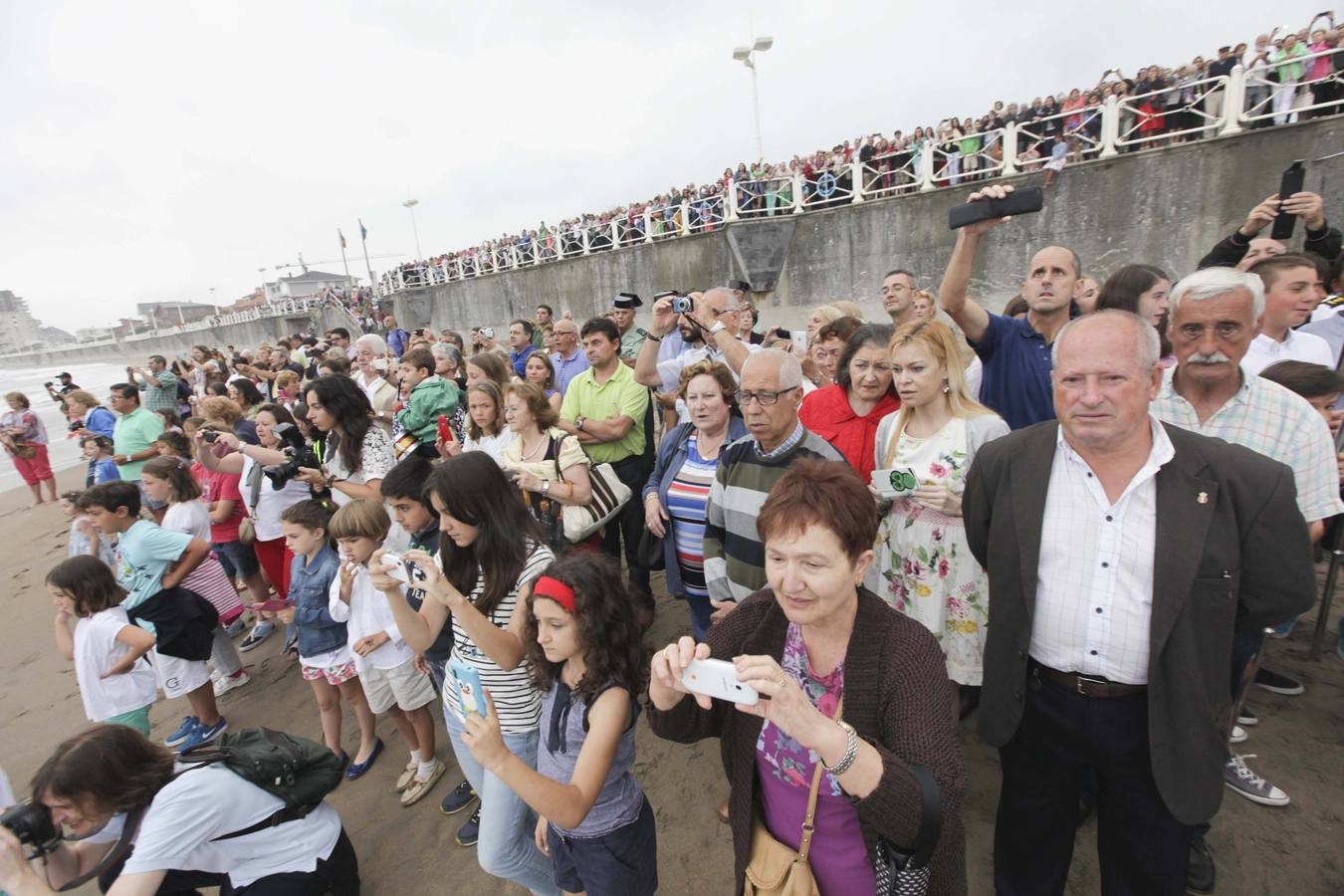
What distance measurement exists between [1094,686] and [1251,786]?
1.79 m

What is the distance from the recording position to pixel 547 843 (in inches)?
84.0

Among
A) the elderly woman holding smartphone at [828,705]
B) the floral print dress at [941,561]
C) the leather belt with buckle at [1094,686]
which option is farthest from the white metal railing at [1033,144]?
the elderly woman holding smartphone at [828,705]

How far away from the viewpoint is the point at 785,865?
5.15 feet

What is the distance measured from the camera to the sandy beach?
7.91 feet

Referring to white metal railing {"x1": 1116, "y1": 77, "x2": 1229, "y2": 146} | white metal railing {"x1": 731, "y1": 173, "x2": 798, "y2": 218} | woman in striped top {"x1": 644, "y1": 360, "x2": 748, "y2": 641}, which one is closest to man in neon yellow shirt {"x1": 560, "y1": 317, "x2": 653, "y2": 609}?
woman in striped top {"x1": 644, "y1": 360, "x2": 748, "y2": 641}

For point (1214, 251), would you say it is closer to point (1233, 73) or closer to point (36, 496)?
point (1233, 73)

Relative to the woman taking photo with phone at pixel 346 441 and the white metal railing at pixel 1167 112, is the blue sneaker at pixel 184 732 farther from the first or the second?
the white metal railing at pixel 1167 112

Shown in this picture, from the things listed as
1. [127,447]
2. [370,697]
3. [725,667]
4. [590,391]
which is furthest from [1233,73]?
[127,447]

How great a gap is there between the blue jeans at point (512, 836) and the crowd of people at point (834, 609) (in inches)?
0.5

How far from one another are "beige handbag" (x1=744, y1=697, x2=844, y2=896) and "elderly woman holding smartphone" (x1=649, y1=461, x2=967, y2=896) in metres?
0.03

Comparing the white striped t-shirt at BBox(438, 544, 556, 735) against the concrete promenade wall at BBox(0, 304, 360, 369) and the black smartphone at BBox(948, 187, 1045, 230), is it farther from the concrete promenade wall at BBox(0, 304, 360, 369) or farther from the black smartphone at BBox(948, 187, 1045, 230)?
the concrete promenade wall at BBox(0, 304, 360, 369)

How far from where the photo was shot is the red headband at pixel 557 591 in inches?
75.6

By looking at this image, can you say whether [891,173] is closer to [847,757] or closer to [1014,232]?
[1014,232]

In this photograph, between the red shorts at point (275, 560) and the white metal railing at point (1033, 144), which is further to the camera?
the white metal railing at point (1033, 144)
